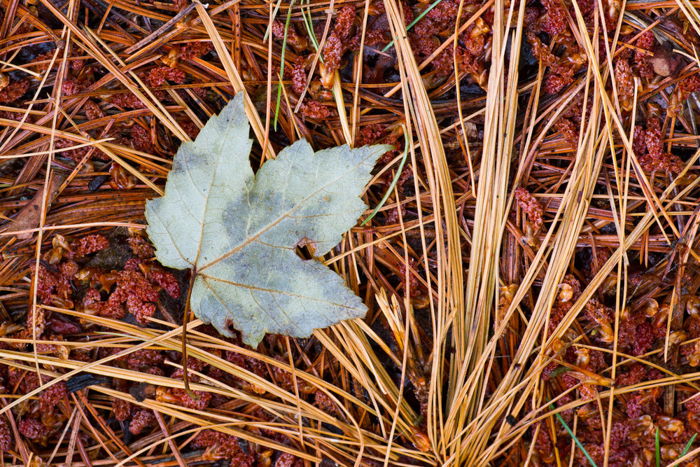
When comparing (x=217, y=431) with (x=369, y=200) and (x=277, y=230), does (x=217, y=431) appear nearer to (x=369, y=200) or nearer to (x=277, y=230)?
(x=277, y=230)

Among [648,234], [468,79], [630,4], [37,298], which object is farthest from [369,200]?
[37,298]

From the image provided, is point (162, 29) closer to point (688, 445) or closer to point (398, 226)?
point (398, 226)

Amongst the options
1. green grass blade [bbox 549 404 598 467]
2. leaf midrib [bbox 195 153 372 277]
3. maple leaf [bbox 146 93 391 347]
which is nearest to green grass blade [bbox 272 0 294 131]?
maple leaf [bbox 146 93 391 347]

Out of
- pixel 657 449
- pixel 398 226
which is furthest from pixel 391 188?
pixel 657 449

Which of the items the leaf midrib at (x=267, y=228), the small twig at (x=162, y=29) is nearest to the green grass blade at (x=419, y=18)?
the leaf midrib at (x=267, y=228)

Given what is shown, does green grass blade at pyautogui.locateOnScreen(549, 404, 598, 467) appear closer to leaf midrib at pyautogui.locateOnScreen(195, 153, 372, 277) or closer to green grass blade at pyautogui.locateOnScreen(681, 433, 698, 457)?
green grass blade at pyautogui.locateOnScreen(681, 433, 698, 457)

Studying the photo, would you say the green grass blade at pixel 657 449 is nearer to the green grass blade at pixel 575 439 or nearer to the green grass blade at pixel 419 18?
the green grass blade at pixel 575 439
